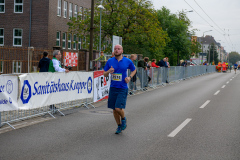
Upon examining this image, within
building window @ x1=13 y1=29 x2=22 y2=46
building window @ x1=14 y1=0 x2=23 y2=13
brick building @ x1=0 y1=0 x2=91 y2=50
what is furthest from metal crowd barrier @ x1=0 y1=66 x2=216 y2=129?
building window @ x1=14 y1=0 x2=23 y2=13

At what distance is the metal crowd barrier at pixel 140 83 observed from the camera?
9153 mm

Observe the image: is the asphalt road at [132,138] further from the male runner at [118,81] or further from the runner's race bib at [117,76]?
the runner's race bib at [117,76]

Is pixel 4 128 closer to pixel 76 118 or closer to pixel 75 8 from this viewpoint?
pixel 76 118

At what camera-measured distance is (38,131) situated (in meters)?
7.93

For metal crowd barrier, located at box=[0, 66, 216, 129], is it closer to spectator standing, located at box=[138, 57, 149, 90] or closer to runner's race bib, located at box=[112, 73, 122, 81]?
spectator standing, located at box=[138, 57, 149, 90]

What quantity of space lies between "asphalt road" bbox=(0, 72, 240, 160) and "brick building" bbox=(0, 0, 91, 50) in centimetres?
2752

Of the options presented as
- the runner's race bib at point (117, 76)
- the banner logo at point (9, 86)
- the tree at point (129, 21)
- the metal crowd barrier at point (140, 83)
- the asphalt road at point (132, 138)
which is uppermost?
the tree at point (129, 21)

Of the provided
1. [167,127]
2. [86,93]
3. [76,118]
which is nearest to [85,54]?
[86,93]

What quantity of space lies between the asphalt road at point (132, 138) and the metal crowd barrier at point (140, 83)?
1.96 feet

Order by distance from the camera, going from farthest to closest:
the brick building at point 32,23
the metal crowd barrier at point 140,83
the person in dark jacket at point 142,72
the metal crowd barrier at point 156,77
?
the brick building at point 32,23 < the person in dark jacket at point 142,72 < the metal crowd barrier at point 156,77 < the metal crowd barrier at point 140,83

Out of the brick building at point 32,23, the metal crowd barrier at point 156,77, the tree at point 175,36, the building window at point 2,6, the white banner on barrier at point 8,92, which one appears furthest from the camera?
the tree at point 175,36

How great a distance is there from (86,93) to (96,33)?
82.6ft

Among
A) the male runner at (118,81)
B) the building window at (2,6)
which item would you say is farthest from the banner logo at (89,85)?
the building window at (2,6)

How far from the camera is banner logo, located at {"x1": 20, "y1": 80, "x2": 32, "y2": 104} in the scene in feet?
28.7
